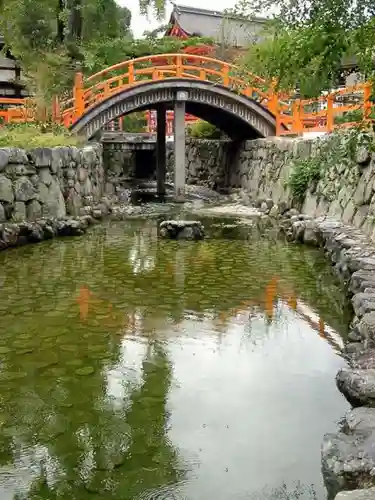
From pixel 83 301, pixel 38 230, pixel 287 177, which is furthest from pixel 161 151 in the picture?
pixel 83 301

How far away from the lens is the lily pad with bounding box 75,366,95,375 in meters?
5.02

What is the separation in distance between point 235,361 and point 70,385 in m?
1.47

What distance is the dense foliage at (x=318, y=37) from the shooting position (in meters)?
5.05

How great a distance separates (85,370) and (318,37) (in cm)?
342

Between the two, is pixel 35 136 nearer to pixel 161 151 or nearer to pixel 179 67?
pixel 179 67

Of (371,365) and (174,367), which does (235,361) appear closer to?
(174,367)

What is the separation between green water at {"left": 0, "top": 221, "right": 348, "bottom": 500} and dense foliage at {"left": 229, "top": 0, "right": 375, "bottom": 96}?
100 inches

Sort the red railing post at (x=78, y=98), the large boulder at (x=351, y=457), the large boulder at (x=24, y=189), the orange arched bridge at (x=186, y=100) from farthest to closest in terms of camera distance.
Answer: the orange arched bridge at (x=186, y=100)
the red railing post at (x=78, y=98)
the large boulder at (x=24, y=189)
the large boulder at (x=351, y=457)

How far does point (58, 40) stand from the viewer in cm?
2208

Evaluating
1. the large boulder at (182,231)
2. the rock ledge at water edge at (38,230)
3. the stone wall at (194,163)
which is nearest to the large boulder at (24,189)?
the rock ledge at water edge at (38,230)

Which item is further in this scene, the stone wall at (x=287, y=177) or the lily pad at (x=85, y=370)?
the stone wall at (x=287, y=177)

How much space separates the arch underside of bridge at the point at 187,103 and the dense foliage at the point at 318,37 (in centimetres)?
1136

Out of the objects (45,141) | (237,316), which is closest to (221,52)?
(45,141)

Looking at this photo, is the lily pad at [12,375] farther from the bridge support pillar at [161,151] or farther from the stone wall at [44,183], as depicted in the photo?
the bridge support pillar at [161,151]
